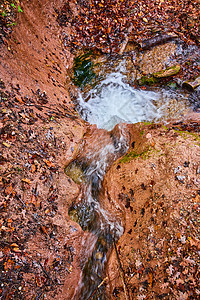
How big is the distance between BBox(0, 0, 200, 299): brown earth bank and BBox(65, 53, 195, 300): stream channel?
210mm

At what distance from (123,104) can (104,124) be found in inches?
45.3

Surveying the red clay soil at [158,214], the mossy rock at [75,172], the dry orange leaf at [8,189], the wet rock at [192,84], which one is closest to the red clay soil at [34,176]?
the dry orange leaf at [8,189]

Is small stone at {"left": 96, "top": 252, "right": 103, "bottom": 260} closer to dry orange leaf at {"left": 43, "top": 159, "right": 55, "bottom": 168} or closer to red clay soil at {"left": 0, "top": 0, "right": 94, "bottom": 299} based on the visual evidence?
red clay soil at {"left": 0, "top": 0, "right": 94, "bottom": 299}

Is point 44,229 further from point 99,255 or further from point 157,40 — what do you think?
point 157,40

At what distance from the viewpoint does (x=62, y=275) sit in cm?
325

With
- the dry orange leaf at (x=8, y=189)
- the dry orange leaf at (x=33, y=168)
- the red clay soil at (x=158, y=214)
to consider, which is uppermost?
the dry orange leaf at (x=8, y=189)

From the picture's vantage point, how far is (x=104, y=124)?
5.41m

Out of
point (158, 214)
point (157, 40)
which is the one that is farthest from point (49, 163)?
point (157, 40)

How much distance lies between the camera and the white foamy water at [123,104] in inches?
210

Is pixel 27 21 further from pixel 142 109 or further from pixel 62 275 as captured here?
pixel 62 275

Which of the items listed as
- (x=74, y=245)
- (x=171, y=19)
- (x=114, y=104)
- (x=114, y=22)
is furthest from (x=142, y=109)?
(x=74, y=245)

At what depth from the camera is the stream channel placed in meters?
3.78

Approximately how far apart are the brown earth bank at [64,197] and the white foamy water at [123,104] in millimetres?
978

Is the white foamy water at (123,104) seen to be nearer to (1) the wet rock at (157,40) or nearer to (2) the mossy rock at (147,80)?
(2) the mossy rock at (147,80)
